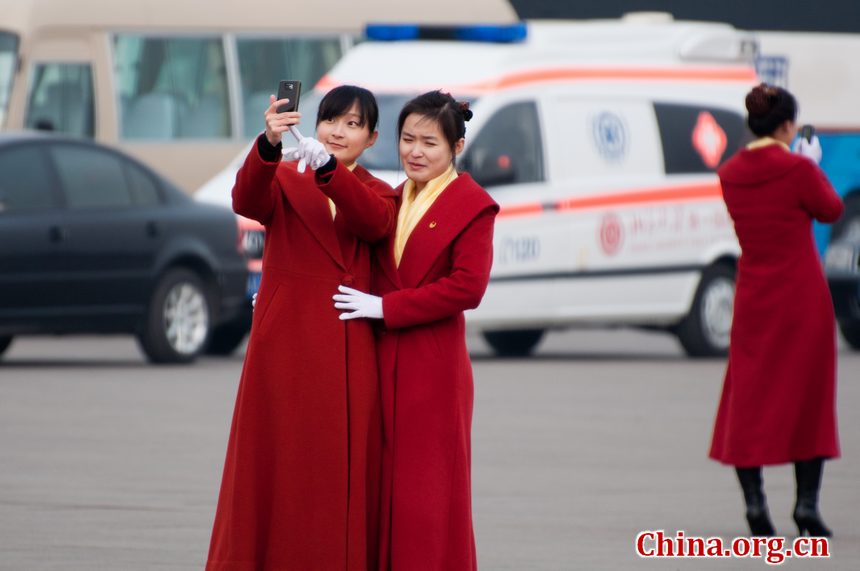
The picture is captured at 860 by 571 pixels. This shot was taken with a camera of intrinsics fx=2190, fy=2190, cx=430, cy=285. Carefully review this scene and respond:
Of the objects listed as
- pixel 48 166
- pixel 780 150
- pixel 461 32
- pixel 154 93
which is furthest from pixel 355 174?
pixel 154 93

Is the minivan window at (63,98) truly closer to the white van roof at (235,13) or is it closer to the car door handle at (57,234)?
the white van roof at (235,13)

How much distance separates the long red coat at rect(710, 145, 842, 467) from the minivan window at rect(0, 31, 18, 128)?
45.4 ft

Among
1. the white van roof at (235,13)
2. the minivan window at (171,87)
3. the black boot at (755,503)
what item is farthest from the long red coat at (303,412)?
the minivan window at (171,87)

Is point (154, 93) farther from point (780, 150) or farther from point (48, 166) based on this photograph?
point (780, 150)

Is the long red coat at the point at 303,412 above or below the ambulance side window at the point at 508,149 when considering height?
below

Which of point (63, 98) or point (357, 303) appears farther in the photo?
point (63, 98)

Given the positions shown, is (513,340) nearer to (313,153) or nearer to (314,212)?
(314,212)

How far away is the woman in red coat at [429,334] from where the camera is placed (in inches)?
231

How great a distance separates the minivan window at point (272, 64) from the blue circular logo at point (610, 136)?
18.3 feet

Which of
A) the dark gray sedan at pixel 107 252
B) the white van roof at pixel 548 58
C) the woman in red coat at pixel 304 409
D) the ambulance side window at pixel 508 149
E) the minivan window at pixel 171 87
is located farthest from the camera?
the minivan window at pixel 171 87

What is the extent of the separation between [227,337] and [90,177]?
255 cm

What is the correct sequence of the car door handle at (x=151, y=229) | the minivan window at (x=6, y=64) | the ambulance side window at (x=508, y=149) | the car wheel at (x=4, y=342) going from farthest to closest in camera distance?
1. the minivan window at (x=6, y=64)
2. the ambulance side window at (x=508, y=149)
3. the car wheel at (x=4, y=342)
4. the car door handle at (x=151, y=229)

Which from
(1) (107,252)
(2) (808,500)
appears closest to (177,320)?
(1) (107,252)

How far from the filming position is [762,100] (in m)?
8.60
